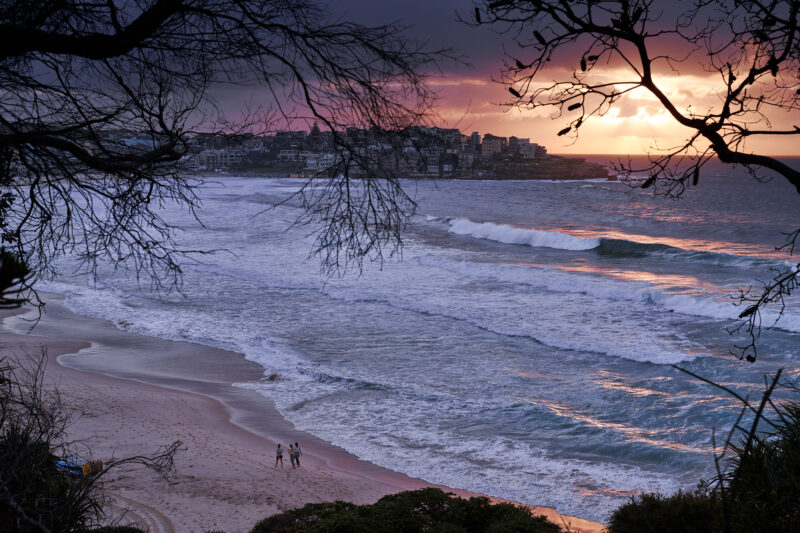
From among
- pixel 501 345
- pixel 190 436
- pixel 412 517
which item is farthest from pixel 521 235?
pixel 412 517

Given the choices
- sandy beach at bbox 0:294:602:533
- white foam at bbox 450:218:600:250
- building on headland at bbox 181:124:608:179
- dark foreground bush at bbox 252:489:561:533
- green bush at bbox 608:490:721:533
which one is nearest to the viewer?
building on headland at bbox 181:124:608:179

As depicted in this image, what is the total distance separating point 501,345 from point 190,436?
A: 9903 mm

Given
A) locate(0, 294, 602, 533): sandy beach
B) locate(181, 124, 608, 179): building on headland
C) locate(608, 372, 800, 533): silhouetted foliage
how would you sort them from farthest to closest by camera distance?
locate(0, 294, 602, 533): sandy beach → locate(181, 124, 608, 179): building on headland → locate(608, 372, 800, 533): silhouetted foliage

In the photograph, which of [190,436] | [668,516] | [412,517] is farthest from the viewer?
[190,436]

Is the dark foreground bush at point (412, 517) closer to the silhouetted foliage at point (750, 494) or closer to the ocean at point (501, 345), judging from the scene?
the silhouetted foliage at point (750, 494)

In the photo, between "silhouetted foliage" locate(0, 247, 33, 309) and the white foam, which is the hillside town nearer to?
"silhouetted foliage" locate(0, 247, 33, 309)

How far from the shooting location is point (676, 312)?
25141 millimetres

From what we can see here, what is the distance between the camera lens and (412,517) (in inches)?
306

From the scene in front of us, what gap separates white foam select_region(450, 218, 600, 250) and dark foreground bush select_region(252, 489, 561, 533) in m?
37.1

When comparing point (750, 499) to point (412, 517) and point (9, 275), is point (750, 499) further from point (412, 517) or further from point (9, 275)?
point (412, 517)

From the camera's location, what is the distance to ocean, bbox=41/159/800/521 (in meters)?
13.0

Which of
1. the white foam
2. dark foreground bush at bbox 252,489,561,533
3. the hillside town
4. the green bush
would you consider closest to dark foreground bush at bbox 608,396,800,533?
the green bush

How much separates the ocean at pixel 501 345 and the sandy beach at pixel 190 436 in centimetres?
71

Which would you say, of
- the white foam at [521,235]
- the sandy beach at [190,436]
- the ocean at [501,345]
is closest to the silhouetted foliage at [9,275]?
the ocean at [501,345]
